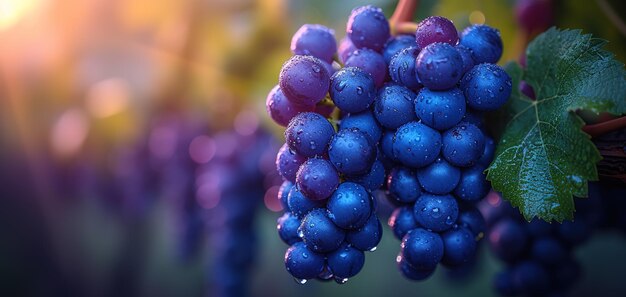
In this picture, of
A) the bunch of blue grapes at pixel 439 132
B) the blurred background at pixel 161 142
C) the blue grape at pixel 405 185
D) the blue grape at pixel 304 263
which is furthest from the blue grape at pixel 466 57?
the blurred background at pixel 161 142

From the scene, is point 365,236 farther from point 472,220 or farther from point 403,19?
point 403,19

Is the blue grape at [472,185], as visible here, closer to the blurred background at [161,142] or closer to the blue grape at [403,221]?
the blue grape at [403,221]

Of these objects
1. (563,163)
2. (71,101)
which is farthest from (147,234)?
(563,163)

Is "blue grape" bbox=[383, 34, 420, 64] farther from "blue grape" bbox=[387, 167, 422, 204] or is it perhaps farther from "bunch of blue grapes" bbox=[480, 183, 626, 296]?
"bunch of blue grapes" bbox=[480, 183, 626, 296]

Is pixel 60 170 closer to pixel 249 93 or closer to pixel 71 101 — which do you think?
pixel 71 101

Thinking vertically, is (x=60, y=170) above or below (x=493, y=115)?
below

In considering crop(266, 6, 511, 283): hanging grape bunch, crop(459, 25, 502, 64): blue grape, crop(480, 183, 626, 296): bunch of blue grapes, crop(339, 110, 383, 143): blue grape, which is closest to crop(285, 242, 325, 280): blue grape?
crop(266, 6, 511, 283): hanging grape bunch
